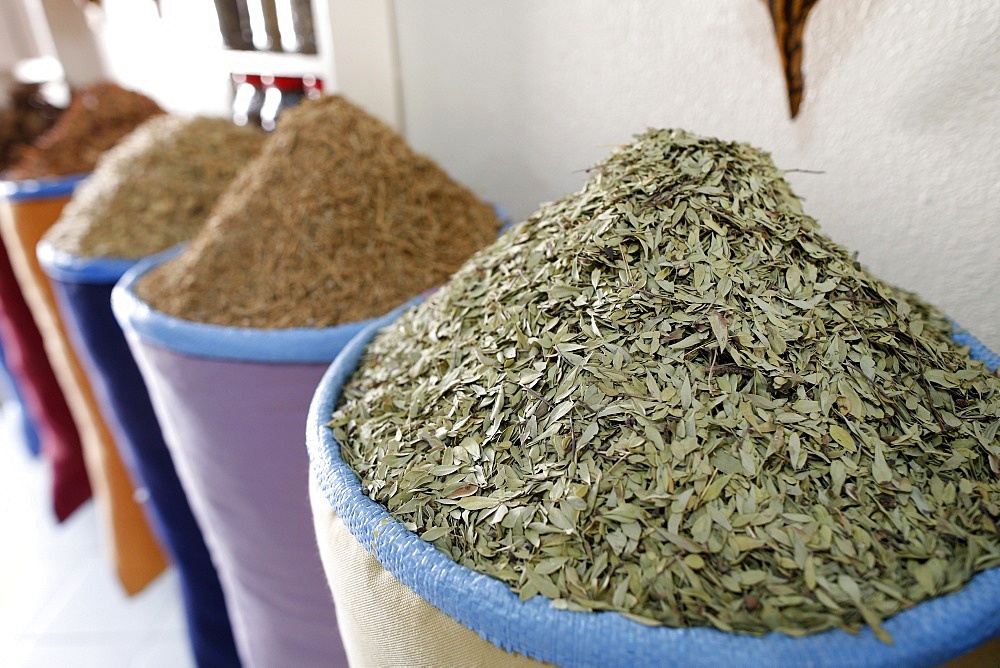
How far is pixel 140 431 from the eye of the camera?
114cm

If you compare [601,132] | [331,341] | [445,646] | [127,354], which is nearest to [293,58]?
[127,354]

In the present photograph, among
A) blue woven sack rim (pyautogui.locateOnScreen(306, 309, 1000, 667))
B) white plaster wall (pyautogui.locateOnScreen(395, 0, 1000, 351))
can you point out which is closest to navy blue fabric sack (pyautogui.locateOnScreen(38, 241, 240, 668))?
white plaster wall (pyautogui.locateOnScreen(395, 0, 1000, 351))

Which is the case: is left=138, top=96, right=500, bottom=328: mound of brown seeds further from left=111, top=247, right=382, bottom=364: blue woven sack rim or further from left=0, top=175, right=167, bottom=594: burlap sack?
left=0, top=175, right=167, bottom=594: burlap sack

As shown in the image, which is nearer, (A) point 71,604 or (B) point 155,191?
(B) point 155,191

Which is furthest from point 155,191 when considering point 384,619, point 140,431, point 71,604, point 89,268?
point 71,604

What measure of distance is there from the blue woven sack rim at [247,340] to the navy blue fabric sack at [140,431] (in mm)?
348

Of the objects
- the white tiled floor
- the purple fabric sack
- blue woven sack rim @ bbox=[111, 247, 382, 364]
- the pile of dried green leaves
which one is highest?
the pile of dried green leaves

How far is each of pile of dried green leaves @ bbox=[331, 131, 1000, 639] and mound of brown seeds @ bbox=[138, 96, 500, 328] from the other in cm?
27

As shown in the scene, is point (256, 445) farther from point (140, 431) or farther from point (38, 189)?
point (38, 189)

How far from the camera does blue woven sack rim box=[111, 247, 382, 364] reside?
27.0 inches

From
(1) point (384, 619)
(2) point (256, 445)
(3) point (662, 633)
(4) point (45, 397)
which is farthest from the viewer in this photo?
(4) point (45, 397)

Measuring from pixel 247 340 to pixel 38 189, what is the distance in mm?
959

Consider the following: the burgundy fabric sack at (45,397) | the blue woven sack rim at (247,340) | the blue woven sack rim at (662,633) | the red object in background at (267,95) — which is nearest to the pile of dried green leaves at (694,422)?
the blue woven sack rim at (662,633)

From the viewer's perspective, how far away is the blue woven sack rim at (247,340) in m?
0.69
